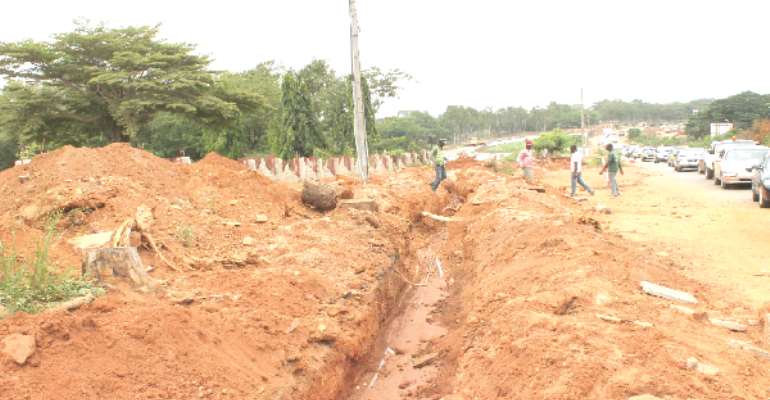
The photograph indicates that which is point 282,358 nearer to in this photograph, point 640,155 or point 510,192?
point 510,192

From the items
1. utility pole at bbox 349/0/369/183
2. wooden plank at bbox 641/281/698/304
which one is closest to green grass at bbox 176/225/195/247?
wooden plank at bbox 641/281/698/304

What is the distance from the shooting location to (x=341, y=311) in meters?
6.94

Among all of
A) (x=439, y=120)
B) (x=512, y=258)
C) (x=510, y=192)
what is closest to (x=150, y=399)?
(x=512, y=258)

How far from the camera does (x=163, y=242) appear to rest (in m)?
8.08

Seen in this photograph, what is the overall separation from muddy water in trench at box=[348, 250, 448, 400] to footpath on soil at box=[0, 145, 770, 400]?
3cm

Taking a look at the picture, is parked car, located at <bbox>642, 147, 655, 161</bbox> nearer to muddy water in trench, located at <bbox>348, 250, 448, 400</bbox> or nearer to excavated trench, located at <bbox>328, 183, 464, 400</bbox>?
excavated trench, located at <bbox>328, 183, 464, 400</bbox>

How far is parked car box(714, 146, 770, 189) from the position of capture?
58.8 ft

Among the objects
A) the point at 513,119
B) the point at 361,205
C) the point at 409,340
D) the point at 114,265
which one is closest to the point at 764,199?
the point at 361,205

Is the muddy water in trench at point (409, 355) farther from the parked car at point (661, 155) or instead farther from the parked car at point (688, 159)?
the parked car at point (661, 155)

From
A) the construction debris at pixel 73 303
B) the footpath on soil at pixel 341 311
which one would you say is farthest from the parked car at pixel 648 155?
the construction debris at pixel 73 303

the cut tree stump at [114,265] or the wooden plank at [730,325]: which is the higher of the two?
the cut tree stump at [114,265]

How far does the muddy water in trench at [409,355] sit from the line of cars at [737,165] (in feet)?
27.5

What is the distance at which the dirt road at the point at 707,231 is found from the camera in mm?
7168

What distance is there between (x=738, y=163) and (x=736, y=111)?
2050 inches
